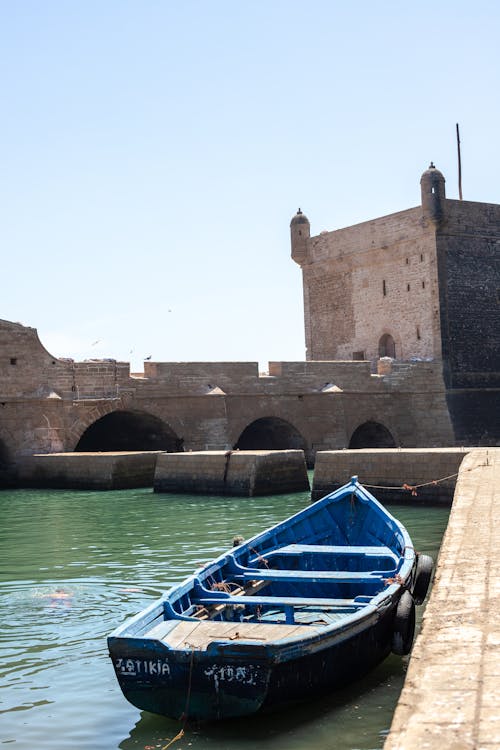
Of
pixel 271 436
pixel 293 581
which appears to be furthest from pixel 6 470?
pixel 293 581

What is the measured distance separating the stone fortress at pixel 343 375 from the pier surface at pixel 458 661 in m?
18.0

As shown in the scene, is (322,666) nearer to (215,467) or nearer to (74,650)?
(74,650)

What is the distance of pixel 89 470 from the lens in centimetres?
2306

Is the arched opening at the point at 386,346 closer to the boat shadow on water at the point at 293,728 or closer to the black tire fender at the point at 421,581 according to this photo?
the black tire fender at the point at 421,581

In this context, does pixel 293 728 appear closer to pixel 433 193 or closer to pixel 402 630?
pixel 402 630

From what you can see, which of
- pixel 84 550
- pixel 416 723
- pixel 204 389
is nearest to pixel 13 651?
pixel 416 723

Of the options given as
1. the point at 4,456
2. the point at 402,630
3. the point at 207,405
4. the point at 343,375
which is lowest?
the point at 402,630

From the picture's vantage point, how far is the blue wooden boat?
5.78 m

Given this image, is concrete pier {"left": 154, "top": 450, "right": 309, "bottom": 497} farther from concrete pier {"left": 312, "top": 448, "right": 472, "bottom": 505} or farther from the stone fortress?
the stone fortress

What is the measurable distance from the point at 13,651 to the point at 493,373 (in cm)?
2708

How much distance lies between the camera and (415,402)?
31.7m

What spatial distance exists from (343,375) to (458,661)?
25227mm

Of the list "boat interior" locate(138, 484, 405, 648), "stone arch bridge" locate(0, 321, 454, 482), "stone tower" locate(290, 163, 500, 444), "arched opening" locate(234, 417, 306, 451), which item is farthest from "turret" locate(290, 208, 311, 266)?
"boat interior" locate(138, 484, 405, 648)

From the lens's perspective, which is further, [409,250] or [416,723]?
[409,250]
